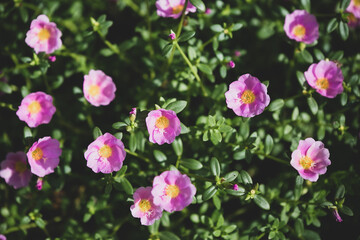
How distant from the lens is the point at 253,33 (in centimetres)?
328

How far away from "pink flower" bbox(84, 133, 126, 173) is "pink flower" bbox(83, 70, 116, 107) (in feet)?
1.63

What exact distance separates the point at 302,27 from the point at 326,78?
0.48 metres

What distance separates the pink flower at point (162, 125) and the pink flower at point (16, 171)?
112 centimetres

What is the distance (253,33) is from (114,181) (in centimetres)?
196

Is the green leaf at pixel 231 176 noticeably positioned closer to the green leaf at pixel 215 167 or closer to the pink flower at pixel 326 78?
the green leaf at pixel 215 167

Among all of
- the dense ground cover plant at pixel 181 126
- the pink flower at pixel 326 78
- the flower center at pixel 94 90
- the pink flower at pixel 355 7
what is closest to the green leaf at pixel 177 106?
the dense ground cover plant at pixel 181 126

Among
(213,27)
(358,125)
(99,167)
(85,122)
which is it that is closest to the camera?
(99,167)

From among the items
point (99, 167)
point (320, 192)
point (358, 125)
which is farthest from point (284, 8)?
point (99, 167)

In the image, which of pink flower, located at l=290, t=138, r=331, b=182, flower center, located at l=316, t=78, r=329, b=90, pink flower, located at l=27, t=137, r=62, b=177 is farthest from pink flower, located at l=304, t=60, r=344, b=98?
pink flower, located at l=27, t=137, r=62, b=177

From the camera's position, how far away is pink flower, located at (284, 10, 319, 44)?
2.63 meters

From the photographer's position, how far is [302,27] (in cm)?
267

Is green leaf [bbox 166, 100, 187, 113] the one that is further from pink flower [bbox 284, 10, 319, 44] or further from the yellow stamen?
pink flower [bbox 284, 10, 319, 44]

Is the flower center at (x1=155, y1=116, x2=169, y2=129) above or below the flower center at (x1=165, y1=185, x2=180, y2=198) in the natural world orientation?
above

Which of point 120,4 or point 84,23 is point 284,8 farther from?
point 84,23
